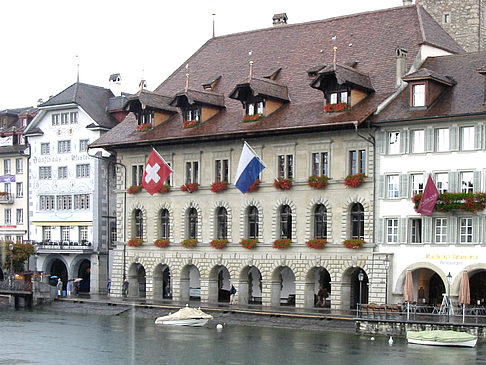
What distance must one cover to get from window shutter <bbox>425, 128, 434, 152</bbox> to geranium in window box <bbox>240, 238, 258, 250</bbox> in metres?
13.0

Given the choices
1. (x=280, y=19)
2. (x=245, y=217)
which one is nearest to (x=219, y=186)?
(x=245, y=217)

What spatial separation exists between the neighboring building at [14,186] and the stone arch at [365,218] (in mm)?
33928

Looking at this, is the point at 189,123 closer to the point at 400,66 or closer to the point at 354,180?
the point at 354,180

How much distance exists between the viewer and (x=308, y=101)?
215 feet

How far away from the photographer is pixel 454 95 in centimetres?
5941

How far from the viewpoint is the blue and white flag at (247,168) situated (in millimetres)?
62344

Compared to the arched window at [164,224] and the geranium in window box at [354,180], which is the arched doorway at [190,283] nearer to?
the arched window at [164,224]

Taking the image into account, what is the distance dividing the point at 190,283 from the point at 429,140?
2212 cm

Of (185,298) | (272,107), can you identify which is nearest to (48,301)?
(185,298)

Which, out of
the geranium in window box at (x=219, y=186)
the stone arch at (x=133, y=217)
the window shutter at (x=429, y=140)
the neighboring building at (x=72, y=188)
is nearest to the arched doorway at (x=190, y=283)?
the stone arch at (x=133, y=217)

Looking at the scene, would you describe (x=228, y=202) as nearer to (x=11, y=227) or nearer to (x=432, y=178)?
(x=432, y=178)

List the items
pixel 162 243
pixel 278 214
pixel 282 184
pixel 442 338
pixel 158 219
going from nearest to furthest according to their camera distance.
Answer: pixel 442 338
pixel 282 184
pixel 278 214
pixel 162 243
pixel 158 219

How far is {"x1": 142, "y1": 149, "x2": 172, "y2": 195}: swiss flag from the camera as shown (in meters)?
66.3

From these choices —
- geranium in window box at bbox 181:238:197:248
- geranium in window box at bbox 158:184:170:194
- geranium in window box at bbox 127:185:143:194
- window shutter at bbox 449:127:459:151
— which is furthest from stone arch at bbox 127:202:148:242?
window shutter at bbox 449:127:459:151
